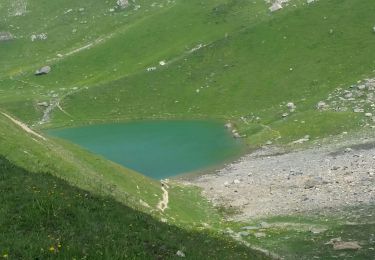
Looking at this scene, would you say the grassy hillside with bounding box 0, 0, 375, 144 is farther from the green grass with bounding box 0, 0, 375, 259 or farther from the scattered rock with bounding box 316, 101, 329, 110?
the scattered rock with bounding box 316, 101, 329, 110

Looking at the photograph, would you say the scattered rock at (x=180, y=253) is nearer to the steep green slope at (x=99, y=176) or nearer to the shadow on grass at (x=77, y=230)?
the shadow on grass at (x=77, y=230)

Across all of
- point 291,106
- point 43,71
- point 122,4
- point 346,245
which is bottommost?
point 43,71

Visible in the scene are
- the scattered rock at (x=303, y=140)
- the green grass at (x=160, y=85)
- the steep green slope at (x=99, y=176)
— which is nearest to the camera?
the green grass at (x=160, y=85)

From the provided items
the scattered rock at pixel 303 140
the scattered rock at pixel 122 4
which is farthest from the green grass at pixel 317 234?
the scattered rock at pixel 122 4

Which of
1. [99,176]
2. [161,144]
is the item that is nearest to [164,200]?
[99,176]

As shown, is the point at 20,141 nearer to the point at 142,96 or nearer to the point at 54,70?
the point at 142,96

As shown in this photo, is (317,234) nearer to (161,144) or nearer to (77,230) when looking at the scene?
(77,230)

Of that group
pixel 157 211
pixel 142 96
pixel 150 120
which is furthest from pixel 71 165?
pixel 142 96
